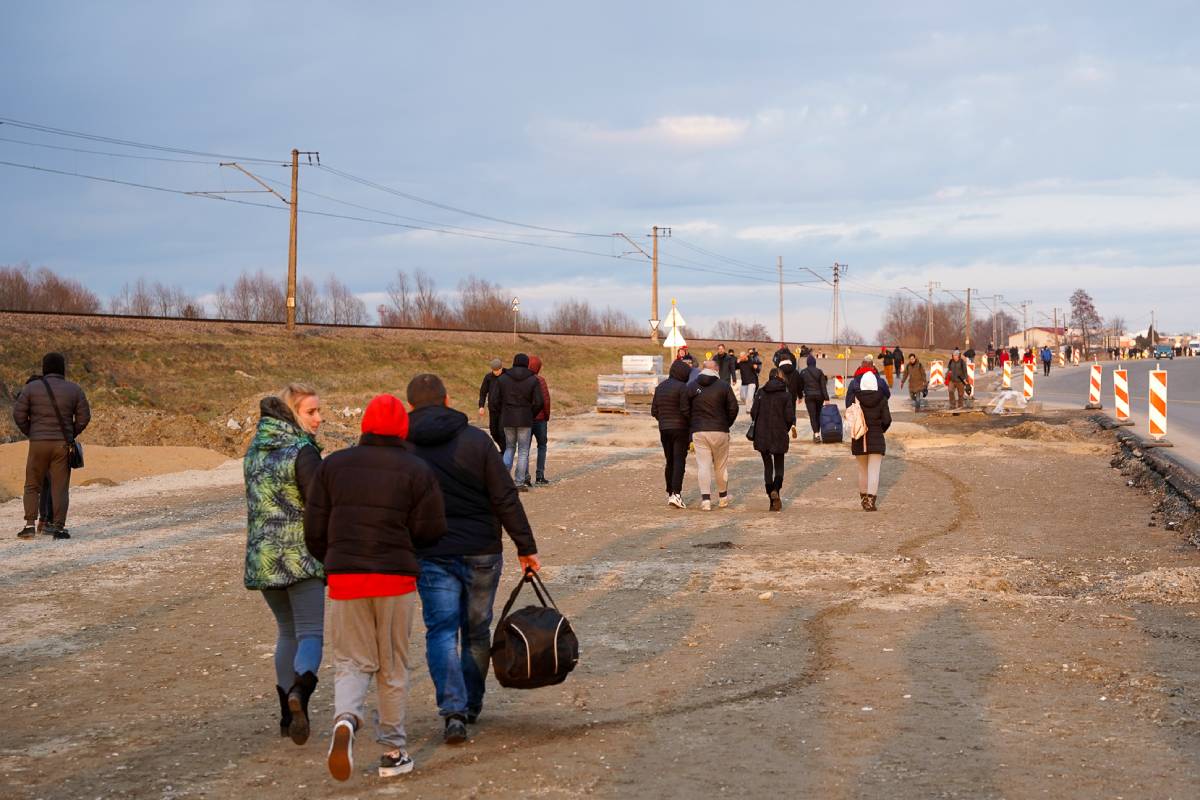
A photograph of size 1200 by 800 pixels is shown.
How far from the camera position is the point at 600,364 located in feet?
213

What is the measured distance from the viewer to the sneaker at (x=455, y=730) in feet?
20.7

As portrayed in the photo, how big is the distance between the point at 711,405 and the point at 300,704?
9584 millimetres

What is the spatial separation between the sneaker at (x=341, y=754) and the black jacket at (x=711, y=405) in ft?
32.9

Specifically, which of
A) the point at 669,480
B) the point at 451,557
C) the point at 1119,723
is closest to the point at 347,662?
the point at 451,557

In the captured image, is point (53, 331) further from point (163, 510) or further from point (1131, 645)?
point (1131, 645)

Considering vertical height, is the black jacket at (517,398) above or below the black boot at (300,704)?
above

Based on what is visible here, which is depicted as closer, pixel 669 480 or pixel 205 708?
pixel 205 708

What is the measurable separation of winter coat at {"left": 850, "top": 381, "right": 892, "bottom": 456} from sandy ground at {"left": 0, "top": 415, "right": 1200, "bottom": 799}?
2.65ft

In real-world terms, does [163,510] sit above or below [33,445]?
below

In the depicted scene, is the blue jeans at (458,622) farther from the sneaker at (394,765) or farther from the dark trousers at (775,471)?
the dark trousers at (775,471)

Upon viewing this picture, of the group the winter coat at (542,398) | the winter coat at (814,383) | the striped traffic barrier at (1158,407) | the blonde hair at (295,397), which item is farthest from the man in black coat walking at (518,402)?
the striped traffic barrier at (1158,407)

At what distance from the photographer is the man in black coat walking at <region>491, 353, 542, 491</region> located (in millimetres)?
18062

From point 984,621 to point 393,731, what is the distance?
4.70 meters

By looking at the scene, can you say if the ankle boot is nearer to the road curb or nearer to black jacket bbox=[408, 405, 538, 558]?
black jacket bbox=[408, 405, 538, 558]
